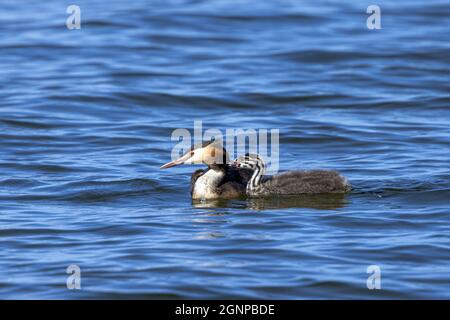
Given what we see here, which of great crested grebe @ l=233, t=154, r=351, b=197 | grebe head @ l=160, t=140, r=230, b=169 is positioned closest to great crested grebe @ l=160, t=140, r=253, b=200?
grebe head @ l=160, t=140, r=230, b=169

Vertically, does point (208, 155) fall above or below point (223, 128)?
below

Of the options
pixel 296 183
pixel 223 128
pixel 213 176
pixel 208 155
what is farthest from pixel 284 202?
pixel 223 128

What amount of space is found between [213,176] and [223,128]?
12.9ft

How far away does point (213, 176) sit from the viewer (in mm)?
11664

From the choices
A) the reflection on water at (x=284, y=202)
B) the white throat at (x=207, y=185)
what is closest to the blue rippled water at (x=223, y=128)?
the reflection on water at (x=284, y=202)

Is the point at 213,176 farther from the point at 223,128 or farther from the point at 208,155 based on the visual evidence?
the point at 223,128

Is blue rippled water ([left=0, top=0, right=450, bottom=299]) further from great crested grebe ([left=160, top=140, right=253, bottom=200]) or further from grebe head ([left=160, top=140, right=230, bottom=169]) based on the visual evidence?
grebe head ([left=160, top=140, right=230, bottom=169])

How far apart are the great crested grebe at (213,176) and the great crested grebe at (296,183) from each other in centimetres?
18

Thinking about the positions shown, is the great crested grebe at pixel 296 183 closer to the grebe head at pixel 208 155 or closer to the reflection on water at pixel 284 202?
the reflection on water at pixel 284 202

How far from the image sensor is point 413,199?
37.9 feet

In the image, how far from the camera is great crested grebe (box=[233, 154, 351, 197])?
1156 cm

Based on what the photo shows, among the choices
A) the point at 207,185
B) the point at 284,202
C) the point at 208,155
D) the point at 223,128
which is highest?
the point at 223,128
